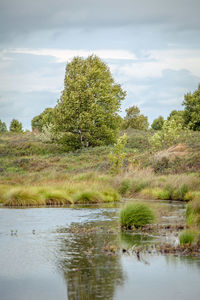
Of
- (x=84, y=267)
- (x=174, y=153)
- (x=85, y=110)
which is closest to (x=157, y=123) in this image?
(x=85, y=110)

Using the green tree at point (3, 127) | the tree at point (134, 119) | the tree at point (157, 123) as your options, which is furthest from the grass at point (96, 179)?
the green tree at point (3, 127)

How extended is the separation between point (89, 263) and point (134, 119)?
299 ft

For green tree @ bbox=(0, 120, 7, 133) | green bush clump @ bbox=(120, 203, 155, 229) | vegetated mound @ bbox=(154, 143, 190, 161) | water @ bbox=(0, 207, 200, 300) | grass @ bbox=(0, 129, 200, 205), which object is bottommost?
water @ bbox=(0, 207, 200, 300)

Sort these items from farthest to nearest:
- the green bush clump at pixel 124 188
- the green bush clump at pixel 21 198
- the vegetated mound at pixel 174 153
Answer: the vegetated mound at pixel 174 153 → the green bush clump at pixel 124 188 → the green bush clump at pixel 21 198

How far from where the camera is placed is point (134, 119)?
10194cm

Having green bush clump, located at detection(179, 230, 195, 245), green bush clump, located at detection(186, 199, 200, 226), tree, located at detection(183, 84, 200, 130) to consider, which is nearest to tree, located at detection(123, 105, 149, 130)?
tree, located at detection(183, 84, 200, 130)

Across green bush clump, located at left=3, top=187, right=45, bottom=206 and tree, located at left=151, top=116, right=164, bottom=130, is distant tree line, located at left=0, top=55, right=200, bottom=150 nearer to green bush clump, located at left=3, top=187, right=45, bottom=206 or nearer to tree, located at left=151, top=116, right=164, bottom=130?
green bush clump, located at left=3, top=187, right=45, bottom=206

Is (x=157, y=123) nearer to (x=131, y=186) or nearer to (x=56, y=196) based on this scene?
(x=131, y=186)

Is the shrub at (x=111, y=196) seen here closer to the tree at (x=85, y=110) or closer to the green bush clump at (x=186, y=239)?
the green bush clump at (x=186, y=239)

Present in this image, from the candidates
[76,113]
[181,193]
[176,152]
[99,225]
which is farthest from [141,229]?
[76,113]

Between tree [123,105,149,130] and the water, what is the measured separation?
274ft

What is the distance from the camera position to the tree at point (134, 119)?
10044 centimetres

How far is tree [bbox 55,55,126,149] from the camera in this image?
5522 centimetres

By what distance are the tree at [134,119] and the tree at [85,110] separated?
128 feet
